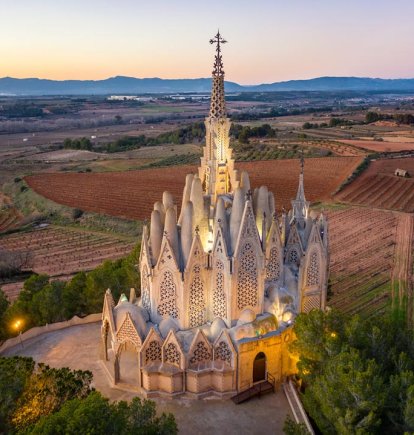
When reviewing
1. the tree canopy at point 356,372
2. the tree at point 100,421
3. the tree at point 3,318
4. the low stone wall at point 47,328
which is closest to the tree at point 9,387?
the tree at point 100,421

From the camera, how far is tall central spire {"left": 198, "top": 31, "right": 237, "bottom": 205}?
24953 millimetres

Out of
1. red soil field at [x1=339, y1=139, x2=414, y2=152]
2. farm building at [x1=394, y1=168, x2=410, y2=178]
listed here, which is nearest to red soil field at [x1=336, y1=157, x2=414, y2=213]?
farm building at [x1=394, y1=168, x2=410, y2=178]

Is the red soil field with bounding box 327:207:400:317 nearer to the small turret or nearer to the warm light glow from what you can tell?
the small turret

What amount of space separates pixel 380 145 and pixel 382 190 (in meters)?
54.6

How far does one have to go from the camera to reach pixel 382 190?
89062mm

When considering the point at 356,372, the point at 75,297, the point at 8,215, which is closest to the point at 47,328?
the point at 75,297

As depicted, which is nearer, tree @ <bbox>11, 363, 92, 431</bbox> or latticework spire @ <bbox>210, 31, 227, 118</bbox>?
tree @ <bbox>11, 363, 92, 431</bbox>

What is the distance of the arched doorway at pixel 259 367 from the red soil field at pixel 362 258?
1568 centimetres

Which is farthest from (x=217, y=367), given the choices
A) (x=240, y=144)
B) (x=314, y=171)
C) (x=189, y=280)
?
(x=240, y=144)

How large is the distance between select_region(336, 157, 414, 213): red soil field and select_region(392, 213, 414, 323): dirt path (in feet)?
33.7

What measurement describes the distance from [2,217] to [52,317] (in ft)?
189

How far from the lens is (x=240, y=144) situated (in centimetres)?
14100

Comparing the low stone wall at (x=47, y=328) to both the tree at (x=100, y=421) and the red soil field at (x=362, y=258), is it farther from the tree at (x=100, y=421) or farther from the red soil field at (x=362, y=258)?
the red soil field at (x=362, y=258)

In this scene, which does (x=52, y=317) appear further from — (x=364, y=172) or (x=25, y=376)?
(x=364, y=172)
